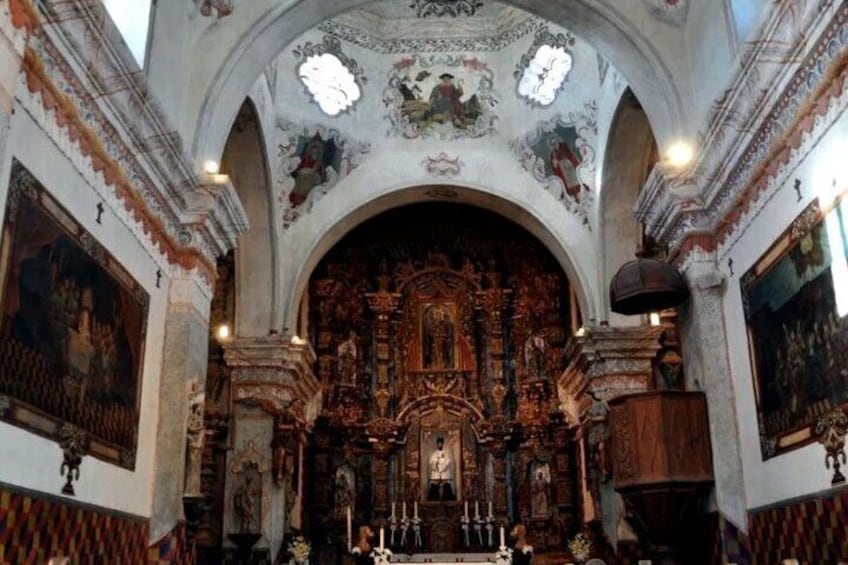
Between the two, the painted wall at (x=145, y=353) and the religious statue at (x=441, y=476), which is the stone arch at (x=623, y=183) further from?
the painted wall at (x=145, y=353)

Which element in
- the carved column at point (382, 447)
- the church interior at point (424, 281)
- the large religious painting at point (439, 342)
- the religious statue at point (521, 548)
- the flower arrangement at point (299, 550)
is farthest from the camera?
the large religious painting at point (439, 342)

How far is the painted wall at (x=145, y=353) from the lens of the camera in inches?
Result: 218

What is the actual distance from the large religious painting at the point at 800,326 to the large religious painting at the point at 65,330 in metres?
5.26

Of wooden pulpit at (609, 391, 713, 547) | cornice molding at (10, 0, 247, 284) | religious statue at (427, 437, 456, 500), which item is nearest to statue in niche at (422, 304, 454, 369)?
religious statue at (427, 437, 456, 500)

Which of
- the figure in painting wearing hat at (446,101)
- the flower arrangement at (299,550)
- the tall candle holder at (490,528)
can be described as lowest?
the flower arrangement at (299,550)

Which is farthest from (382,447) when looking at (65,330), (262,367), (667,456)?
(65,330)

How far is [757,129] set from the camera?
7156 mm

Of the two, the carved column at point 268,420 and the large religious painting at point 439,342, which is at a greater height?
the large religious painting at point 439,342

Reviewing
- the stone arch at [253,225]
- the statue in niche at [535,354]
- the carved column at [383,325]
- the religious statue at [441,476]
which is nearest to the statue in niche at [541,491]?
the religious statue at [441,476]

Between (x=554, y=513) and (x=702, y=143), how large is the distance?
30.7 ft

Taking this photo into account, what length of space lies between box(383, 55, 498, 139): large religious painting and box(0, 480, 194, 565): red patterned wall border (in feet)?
29.4

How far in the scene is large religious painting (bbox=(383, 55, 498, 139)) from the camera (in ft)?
50.1

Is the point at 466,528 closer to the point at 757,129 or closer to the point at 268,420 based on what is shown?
the point at 268,420

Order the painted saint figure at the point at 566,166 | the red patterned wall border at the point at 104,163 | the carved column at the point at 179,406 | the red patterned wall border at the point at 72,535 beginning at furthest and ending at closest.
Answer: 1. the painted saint figure at the point at 566,166
2. the carved column at the point at 179,406
3. the red patterned wall border at the point at 104,163
4. the red patterned wall border at the point at 72,535
